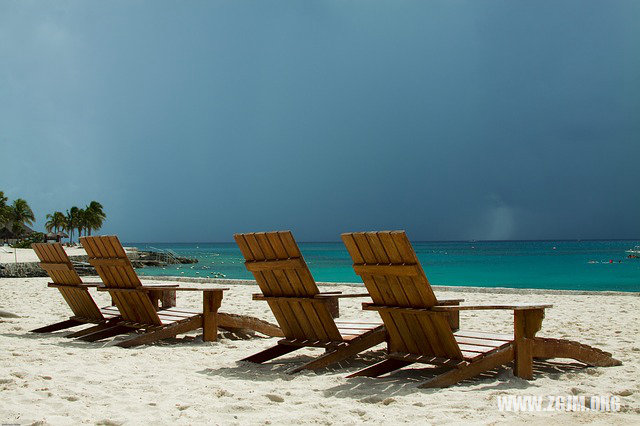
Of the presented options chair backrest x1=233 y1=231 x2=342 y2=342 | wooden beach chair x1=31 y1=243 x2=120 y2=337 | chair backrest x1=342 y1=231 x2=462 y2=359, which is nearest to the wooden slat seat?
wooden beach chair x1=31 y1=243 x2=120 y2=337

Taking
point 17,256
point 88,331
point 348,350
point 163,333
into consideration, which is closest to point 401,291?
point 348,350

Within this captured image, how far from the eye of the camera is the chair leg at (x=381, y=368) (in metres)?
4.73

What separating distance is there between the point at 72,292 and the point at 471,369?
16.8ft

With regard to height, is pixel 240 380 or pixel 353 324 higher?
pixel 353 324

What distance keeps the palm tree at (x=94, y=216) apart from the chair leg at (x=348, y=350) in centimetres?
9706

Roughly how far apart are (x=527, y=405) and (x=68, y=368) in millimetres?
3533

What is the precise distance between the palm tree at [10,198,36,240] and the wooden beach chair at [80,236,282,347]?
248 ft

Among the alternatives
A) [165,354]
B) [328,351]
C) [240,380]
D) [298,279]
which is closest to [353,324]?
[328,351]

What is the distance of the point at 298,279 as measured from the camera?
5.06 meters

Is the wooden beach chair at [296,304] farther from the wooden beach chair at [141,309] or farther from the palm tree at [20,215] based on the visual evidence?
the palm tree at [20,215]

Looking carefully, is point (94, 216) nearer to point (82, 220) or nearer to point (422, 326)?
point (82, 220)

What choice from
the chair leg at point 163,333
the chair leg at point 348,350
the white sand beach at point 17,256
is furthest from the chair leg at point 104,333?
the white sand beach at point 17,256

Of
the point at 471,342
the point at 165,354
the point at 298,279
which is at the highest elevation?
the point at 298,279

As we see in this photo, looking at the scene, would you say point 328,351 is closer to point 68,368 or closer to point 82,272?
point 68,368
